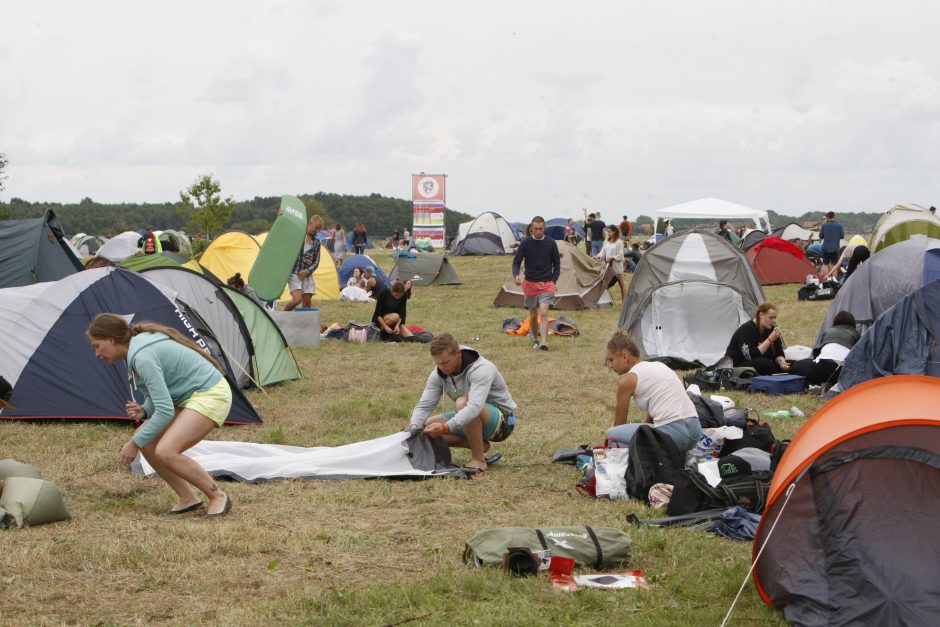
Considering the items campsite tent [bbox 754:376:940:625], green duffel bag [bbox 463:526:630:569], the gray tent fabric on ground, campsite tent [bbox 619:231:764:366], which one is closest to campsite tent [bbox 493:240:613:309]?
campsite tent [bbox 619:231:764:366]

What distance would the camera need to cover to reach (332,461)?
720cm

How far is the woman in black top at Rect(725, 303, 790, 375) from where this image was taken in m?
10.6

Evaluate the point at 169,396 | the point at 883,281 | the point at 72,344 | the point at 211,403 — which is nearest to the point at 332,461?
the point at 211,403

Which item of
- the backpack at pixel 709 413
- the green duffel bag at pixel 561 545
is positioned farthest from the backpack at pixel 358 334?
the green duffel bag at pixel 561 545

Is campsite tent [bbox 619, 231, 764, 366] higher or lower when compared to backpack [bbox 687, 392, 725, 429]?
higher

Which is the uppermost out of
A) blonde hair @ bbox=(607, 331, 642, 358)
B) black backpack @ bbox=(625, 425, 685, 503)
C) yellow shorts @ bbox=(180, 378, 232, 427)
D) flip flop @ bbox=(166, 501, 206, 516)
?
blonde hair @ bbox=(607, 331, 642, 358)

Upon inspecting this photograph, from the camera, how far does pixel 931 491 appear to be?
4.40 metres

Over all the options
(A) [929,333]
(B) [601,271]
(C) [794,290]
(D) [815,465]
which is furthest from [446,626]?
(C) [794,290]

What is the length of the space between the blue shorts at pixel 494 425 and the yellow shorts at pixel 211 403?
181 centimetres

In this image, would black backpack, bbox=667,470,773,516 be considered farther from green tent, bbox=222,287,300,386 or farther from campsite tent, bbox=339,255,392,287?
campsite tent, bbox=339,255,392,287

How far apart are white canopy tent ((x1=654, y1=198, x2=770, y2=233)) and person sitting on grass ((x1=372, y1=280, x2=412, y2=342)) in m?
14.5

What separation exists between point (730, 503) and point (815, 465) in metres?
1.43

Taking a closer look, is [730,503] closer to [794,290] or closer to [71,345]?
[71,345]

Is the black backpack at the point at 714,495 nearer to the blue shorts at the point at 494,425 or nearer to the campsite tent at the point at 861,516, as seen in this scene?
the campsite tent at the point at 861,516
